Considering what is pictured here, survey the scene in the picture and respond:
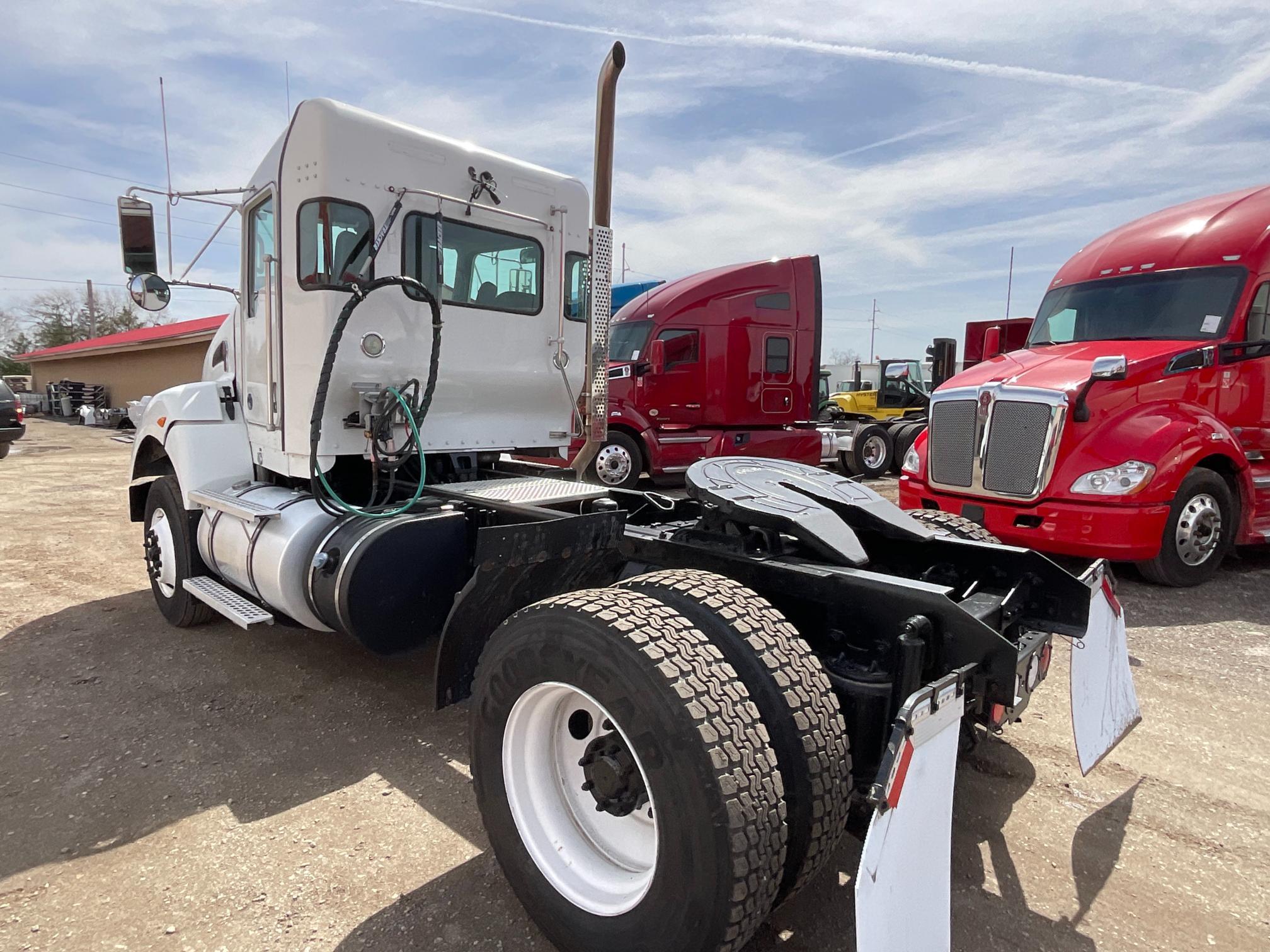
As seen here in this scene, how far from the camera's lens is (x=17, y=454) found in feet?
57.2

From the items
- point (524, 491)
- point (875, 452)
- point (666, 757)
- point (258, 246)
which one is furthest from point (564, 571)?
point (875, 452)

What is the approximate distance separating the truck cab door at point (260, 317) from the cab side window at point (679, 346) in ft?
23.8

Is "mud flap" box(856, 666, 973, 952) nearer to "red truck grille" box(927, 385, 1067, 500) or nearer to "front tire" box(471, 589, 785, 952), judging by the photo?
"front tire" box(471, 589, 785, 952)

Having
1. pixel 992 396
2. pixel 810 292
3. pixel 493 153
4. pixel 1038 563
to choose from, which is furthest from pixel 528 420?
pixel 810 292

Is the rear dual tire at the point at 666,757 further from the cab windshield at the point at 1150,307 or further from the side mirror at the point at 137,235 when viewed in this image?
the cab windshield at the point at 1150,307

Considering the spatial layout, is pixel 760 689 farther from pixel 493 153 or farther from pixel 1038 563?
pixel 493 153

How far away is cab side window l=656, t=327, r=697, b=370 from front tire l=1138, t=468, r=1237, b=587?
663cm

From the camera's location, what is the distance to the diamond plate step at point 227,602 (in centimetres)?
378

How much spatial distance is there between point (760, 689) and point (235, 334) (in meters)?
4.24

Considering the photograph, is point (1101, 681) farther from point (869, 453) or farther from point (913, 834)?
point (869, 453)

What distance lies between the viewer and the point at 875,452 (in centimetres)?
1433

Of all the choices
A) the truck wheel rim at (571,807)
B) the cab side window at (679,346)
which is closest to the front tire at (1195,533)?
the truck wheel rim at (571,807)

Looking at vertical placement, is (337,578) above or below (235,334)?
below

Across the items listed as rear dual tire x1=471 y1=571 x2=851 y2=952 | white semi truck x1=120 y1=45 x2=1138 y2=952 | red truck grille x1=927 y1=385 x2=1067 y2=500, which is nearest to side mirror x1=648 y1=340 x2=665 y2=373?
red truck grille x1=927 y1=385 x2=1067 y2=500
